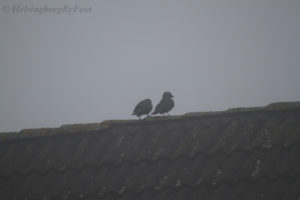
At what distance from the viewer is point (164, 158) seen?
176 inches

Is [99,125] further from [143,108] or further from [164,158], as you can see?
[143,108]

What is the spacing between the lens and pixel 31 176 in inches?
182

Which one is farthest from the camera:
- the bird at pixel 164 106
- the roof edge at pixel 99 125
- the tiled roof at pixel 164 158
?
the bird at pixel 164 106

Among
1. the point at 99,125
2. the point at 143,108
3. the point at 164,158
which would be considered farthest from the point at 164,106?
the point at 164,158

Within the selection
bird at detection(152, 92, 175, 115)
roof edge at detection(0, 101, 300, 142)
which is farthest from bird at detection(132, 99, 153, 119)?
roof edge at detection(0, 101, 300, 142)

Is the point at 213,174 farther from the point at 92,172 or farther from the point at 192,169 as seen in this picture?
the point at 92,172

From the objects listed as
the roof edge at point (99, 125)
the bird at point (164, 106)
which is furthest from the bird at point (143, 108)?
the roof edge at point (99, 125)

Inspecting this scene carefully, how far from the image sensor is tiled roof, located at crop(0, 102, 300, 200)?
4090 mm

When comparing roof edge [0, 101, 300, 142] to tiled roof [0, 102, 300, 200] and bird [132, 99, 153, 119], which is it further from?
bird [132, 99, 153, 119]

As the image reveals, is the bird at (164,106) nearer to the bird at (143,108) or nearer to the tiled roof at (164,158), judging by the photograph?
the bird at (143,108)

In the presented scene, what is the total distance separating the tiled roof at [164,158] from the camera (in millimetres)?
4090

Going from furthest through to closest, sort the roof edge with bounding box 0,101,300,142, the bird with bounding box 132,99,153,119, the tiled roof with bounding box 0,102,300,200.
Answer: the bird with bounding box 132,99,153,119
the roof edge with bounding box 0,101,300,142
the tiled roof with bounding box 0,102,300,200

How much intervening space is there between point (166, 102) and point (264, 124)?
4552mm

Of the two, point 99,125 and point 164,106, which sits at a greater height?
point 99,125
